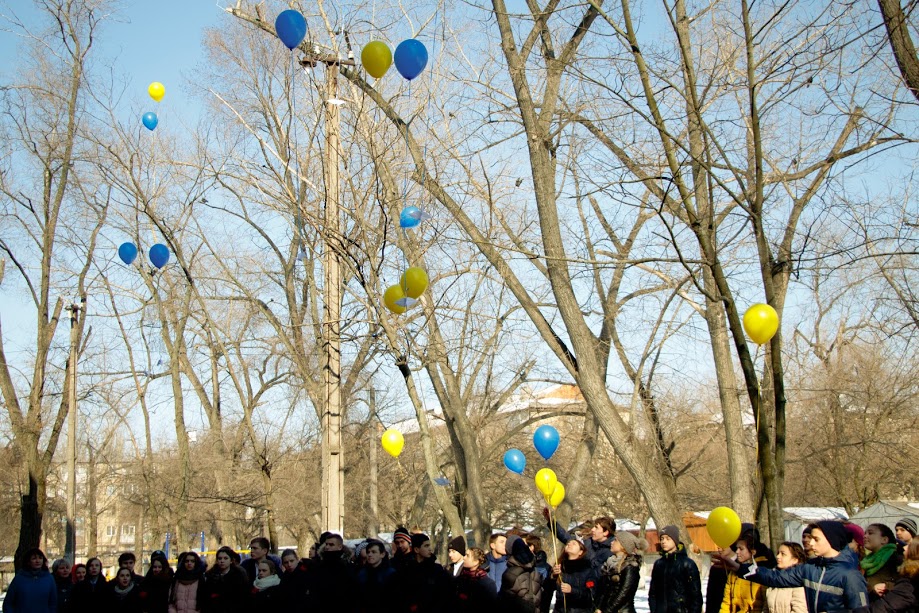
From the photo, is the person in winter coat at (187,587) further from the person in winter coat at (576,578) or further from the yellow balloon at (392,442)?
the yellow balloon at (392,442)

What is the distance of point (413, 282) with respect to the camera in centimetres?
949

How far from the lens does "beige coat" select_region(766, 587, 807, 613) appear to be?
5688 millimetres

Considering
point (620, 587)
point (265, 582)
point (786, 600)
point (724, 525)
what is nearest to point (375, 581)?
point (265, 582)

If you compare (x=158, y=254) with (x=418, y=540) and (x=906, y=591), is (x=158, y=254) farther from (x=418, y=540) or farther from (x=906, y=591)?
(x=906, y=591)

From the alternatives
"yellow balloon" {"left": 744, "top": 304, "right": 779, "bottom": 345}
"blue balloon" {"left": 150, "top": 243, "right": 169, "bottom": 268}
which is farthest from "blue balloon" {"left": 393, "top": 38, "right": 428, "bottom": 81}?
"blue balloon" {"left": 150, "top": 243, "right": 169, "bottom": 268}

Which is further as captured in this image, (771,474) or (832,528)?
(771,474)

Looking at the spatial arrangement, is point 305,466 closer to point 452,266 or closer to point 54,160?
point 54,160

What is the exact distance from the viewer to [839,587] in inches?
214

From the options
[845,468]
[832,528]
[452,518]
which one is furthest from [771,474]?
[845,468]

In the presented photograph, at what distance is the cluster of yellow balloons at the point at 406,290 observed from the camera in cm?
948

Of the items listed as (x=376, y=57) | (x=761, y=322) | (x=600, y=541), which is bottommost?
(x=600, y=541)

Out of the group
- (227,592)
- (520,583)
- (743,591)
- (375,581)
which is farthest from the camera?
(227,592)

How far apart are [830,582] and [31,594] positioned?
7181 mm

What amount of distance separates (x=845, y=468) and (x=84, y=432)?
28.4 meters
